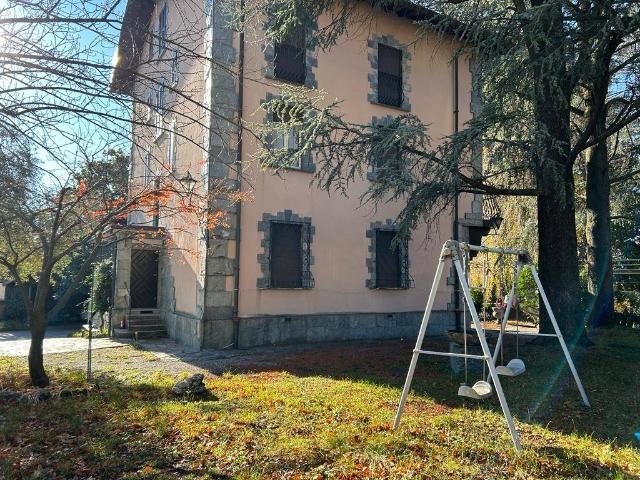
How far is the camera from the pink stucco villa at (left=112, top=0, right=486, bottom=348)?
1038 cm

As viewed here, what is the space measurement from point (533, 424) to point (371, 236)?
794cm

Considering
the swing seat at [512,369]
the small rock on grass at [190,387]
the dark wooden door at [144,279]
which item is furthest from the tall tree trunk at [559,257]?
the dark wooden door at [144,279]

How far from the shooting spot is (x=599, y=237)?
1195 centimetres

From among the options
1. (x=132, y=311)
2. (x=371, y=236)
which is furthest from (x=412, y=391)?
(x=132, y=311)

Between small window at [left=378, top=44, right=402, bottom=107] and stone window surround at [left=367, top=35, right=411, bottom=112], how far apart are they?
0.10 meters

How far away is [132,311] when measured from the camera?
1343 cm

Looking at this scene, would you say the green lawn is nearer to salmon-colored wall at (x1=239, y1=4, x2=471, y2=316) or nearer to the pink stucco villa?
the pink stucco villa

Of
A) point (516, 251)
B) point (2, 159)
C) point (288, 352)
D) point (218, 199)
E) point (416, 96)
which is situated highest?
point (416, 96)

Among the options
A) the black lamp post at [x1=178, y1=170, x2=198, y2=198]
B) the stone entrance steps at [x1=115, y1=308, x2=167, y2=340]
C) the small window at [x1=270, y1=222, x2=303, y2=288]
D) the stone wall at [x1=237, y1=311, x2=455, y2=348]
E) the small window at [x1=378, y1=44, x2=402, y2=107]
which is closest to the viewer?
the black lamp post at [x1=178, y1=170, x2=198, y2=198]

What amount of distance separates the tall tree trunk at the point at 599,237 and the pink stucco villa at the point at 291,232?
320cm

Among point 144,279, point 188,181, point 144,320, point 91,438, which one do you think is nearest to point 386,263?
point 188,181

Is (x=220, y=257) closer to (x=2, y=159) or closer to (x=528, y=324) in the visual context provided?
(x=2, y=159)

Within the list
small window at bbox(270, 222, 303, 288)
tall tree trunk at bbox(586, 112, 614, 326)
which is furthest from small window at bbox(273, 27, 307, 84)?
tall tree trunk at bbox(586, 112, 614, 326)

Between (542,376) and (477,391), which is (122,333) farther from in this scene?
(477,391)
